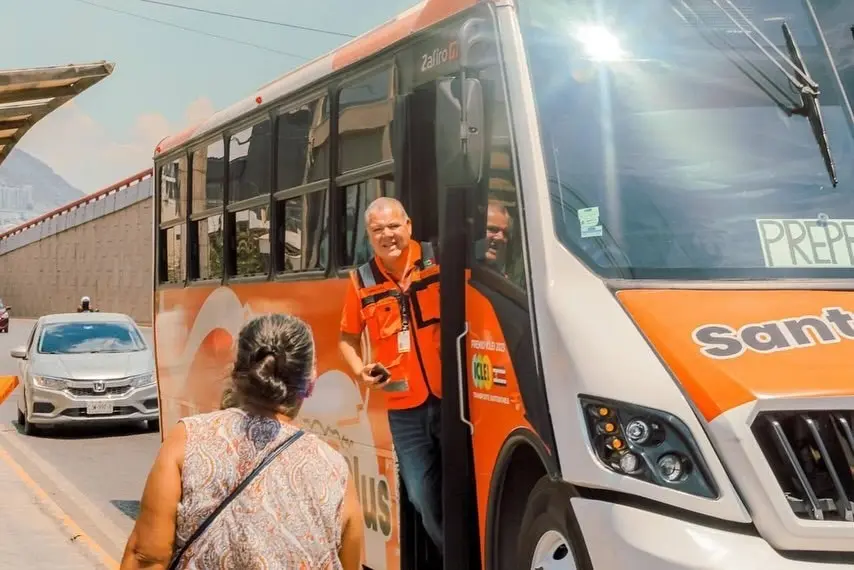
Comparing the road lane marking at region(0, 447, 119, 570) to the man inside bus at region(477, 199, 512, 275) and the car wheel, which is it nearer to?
the car wheel

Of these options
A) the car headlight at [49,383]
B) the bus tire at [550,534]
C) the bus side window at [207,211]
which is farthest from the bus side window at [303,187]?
the car headlight at [49,383]

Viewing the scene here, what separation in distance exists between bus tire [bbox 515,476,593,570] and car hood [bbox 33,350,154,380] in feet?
39.0

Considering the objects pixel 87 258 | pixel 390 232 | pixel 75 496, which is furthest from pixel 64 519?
pixel 87 258

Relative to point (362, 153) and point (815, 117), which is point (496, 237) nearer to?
point (815, 117)

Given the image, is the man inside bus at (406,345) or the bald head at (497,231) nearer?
the bald head at (497,231)

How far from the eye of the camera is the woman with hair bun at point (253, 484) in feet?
10.3

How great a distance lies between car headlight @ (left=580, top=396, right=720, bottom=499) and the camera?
404cm

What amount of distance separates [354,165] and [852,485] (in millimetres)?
3553

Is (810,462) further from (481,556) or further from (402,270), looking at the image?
(402,270)

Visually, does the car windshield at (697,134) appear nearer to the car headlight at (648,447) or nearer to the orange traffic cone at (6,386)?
the car headlight at (648,447)

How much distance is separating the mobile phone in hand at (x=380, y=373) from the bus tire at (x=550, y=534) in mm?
1408

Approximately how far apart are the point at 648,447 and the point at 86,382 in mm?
12862

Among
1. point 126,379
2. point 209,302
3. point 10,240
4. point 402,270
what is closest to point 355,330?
point 402,270

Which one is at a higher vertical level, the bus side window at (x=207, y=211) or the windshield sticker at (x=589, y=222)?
the bus side window at (x=207, y=211)
